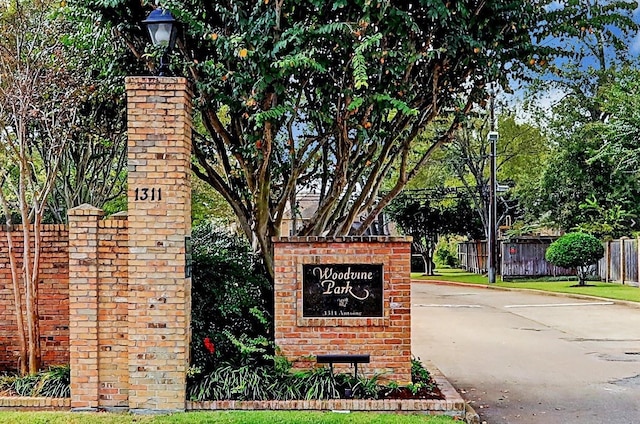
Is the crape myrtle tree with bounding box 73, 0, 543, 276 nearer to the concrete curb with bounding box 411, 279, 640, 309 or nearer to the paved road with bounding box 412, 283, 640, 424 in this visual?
the paved road with bounding box 412, 283, 640, 424

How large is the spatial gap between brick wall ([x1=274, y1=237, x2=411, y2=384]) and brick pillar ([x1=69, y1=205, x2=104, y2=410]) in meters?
1.99

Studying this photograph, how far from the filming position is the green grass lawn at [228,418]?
6.66 meters

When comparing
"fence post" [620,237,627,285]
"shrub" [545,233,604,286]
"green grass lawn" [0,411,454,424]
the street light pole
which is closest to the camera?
"green grass lawn" [0,411,454,424]

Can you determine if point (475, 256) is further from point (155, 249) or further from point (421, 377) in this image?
point (155, 249)

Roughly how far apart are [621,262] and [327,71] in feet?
68.7

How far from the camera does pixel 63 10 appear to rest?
8203 millimetres

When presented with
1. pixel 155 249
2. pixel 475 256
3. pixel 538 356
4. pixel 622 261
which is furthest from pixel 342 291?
pixel 475 256

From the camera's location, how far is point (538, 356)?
1128 cm

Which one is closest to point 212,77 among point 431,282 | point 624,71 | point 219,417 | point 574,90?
point 219,417

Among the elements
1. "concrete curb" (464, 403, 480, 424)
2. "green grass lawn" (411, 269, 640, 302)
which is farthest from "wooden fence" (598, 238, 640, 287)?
"concrete curb" (464, 403, 480, 424)

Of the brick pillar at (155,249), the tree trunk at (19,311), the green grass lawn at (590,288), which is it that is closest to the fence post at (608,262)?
the green grass lawn at (590,288)

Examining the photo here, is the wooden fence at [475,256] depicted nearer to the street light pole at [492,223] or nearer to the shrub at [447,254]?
the street light pole at [492,223]

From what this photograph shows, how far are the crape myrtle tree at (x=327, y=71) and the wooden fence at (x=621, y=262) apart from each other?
17378 millimetres

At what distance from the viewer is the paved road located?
26.0 feet
